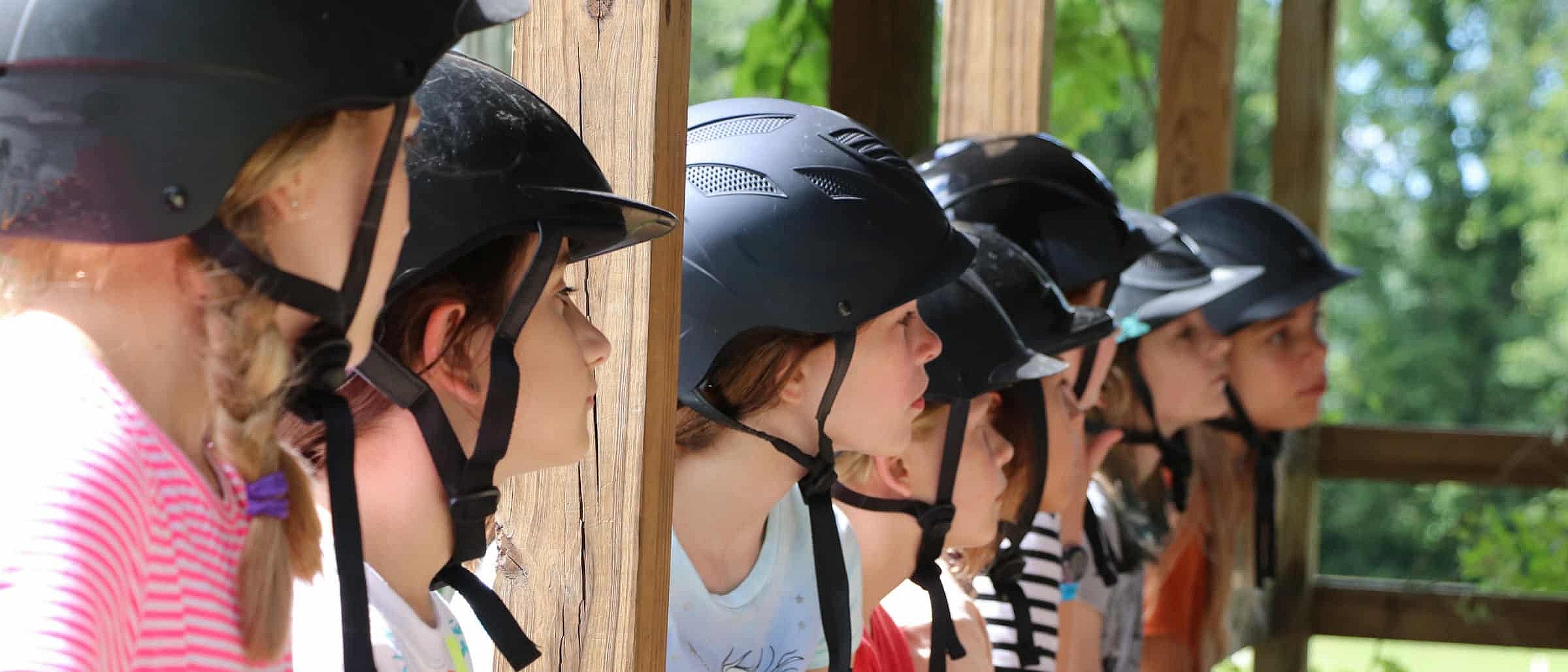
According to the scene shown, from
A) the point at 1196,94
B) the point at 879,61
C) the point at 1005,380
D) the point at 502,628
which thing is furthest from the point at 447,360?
the point at 1196,94

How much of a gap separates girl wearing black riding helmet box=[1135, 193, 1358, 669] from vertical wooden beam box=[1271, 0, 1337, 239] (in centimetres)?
56

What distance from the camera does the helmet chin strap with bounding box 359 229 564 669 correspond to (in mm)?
1804

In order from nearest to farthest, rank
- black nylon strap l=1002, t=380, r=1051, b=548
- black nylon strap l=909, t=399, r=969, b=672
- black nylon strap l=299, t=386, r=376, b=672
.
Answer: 1. black nylon strap l=299, t=386, r=376, b=672
2. black nylon strap l=909, t=399, r=969, b=672
3. black nylon strap l=1002, t=380, r=1051, b=548

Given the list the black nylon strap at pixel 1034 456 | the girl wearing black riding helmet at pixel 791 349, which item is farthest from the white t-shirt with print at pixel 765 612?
the black nylon strap at pixel 1034 456

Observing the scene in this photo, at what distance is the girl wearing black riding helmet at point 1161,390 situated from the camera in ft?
15.0

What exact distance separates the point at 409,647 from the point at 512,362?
1.04 feet

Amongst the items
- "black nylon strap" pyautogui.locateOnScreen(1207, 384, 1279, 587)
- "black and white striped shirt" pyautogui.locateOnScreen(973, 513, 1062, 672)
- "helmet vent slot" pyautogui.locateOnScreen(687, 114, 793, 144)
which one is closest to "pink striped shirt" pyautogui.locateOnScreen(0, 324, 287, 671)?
"helmet vent slot" pyautogui.locateOnScreen(687, 114, 793, 144)

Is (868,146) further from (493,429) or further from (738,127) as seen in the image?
(493,429)

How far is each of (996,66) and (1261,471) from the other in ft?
7.64

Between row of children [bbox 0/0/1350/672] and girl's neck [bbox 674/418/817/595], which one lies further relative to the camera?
girl's neck [bbox 674/418/817/595]

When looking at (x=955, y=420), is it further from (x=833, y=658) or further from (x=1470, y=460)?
(x=1470, y=460)

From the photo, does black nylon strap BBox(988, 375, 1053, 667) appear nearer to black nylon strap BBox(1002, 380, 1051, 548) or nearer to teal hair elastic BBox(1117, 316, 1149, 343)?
black nylon strap BBox(1002, 380, 1051, 548)

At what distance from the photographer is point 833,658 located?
2.43 meters

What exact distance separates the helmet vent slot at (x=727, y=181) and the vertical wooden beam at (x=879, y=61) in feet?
3.98
